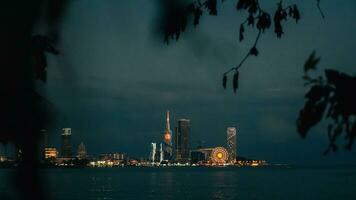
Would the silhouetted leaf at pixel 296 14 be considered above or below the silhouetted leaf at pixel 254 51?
above

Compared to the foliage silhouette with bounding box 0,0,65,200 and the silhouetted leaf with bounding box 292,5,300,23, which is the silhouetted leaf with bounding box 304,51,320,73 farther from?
the silhouetted leaf with bounding box 292,5,300,23

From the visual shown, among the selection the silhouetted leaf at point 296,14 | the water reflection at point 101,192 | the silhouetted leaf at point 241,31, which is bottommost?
the water reflection at point 101,192

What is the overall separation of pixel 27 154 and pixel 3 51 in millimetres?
626

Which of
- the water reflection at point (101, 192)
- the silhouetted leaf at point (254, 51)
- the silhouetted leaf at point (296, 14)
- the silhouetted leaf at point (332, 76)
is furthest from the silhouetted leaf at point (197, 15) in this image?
the water reflection at point (101, 192)

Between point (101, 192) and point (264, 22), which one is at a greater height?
point (264, 22)

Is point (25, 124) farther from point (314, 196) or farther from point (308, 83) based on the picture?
point (314, 196)

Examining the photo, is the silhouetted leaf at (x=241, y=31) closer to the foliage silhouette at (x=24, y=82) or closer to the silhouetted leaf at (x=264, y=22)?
the silhouetted leaf at (x=264, y=22)

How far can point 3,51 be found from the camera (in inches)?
143

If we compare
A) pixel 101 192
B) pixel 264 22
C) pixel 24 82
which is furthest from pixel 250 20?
pixel 101 192

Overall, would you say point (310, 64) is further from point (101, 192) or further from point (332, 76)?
point (101, 192)

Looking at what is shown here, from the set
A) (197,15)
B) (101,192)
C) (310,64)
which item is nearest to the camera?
(310,64)

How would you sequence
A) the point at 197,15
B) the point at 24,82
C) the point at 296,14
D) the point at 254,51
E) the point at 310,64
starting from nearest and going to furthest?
the point at 310,64 < the point at 24,82 < the point at 254,51 < the point at 197,15 < the point at 296,14

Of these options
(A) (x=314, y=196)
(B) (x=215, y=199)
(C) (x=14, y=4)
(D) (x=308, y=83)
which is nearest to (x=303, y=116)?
(D) (x=308, y=83)

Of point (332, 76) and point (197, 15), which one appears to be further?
point (197, 15)
